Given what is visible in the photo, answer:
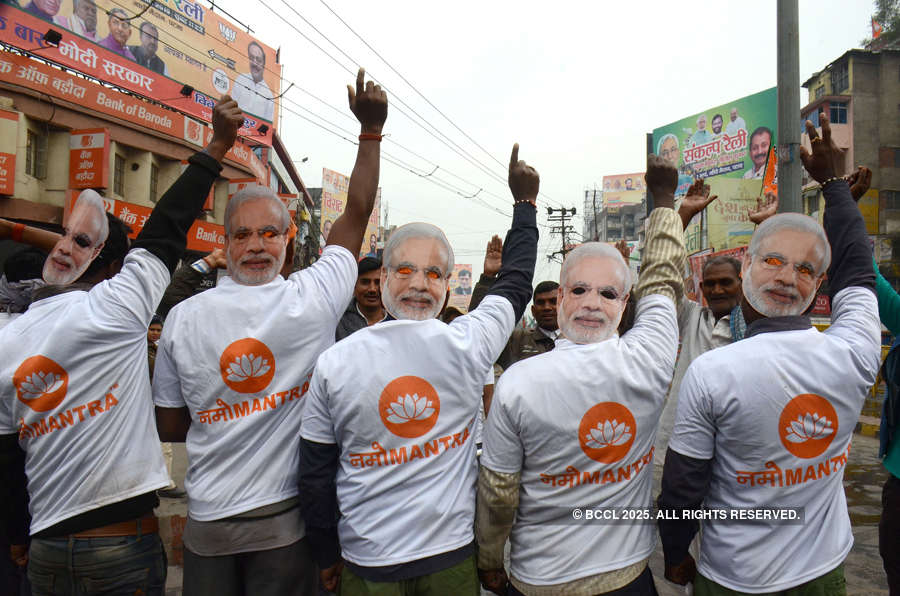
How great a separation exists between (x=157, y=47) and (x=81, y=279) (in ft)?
58.2

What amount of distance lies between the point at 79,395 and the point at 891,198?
34224 millimetres

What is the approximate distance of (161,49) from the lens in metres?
17.4

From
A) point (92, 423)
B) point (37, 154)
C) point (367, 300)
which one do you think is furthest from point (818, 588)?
point (37, 154)

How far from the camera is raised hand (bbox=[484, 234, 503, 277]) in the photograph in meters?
3.66

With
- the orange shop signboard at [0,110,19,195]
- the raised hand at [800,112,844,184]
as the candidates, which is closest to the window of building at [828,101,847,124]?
the raised hand at [800,112,844,184]

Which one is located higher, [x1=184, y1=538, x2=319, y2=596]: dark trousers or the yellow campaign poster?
→ the yellow campaign poster

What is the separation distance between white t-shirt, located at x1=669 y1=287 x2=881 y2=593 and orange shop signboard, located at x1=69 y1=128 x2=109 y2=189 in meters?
13.7

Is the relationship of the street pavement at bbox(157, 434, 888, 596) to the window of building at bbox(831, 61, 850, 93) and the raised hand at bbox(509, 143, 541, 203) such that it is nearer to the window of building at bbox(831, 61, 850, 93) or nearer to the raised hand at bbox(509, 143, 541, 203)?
the raised hand at bbox(509, 143, 541, 203)

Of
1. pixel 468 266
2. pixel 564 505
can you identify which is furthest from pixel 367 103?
pixel 468 266

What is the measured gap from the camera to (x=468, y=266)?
177 ft

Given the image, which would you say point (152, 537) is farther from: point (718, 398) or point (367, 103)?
point (718, 398)

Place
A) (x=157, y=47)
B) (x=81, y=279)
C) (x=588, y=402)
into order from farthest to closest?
1. (x=157, y=47)
2. (x=81, y=279)
3. (x=588, y=402)

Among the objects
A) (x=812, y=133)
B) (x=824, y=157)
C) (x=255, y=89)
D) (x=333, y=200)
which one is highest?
(x=255, y=89)

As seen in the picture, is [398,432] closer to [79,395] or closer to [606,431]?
[606,431]
